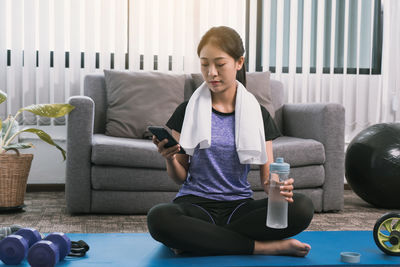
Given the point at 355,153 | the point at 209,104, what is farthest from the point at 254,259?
the point at 355,153

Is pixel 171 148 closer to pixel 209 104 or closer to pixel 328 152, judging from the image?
pixel 209 104

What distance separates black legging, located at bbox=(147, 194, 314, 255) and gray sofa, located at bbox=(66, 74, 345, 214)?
1.05m

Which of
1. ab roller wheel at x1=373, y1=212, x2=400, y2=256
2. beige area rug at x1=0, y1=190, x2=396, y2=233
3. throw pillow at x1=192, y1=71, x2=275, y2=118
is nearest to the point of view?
ab roller wheel at x1=373, y1=212, x2=400, y2=256

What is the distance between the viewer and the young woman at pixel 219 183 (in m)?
1.67

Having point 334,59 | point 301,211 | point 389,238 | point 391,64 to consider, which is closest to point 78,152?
point 301,211

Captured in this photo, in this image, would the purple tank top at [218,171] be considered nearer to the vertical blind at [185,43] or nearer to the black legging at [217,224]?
the black legging at [217,224]

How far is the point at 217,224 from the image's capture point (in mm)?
1758

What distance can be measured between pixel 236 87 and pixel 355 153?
5.31 feet

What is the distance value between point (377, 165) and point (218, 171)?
5.43 ft

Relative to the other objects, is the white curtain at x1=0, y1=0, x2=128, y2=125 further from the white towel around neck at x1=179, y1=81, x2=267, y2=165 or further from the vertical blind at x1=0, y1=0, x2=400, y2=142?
the white towel around neck at x1=179, y1=81, x2=267, y2=165

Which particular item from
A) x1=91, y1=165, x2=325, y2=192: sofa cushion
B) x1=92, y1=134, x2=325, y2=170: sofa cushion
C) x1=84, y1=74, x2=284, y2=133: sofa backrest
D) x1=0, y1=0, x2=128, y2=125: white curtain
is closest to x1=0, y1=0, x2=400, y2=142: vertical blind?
x1=0, y1=0, x2=128, y2=125: white curtain

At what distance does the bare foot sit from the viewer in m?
1.68

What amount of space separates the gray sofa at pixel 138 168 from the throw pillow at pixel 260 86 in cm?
48

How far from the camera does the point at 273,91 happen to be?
3662mm
